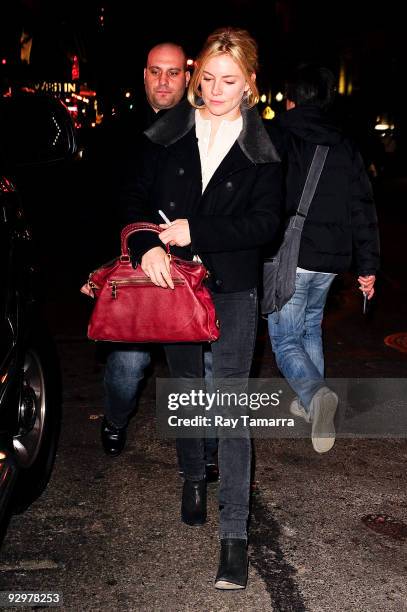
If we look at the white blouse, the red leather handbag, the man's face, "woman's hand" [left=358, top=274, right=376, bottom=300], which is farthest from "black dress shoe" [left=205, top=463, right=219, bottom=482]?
the man's face

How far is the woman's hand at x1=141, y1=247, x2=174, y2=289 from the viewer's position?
10.2 ft

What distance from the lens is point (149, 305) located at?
10.5ft

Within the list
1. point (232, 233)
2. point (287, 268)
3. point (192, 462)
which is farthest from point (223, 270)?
point (287, 268)

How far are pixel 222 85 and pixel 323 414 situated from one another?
200 centimetres

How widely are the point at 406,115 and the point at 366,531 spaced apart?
4842 centimetres

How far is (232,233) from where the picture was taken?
312 cm

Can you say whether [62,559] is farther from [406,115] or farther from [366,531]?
[406,115]

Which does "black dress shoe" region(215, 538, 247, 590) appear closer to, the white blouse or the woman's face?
the white blouse

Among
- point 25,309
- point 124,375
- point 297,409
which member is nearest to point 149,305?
point 25,309

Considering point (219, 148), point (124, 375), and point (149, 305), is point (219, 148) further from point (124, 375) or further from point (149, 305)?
point (124, 375)

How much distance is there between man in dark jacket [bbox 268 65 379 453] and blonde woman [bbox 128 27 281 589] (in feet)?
3.69

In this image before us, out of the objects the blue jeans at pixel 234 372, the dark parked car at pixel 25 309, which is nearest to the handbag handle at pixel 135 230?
the blue jeans at pixel 234 372

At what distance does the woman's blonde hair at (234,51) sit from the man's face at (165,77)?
3.13 feet

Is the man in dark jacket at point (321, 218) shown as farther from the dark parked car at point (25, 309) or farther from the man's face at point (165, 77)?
the dark parked car at point (25, 309)
